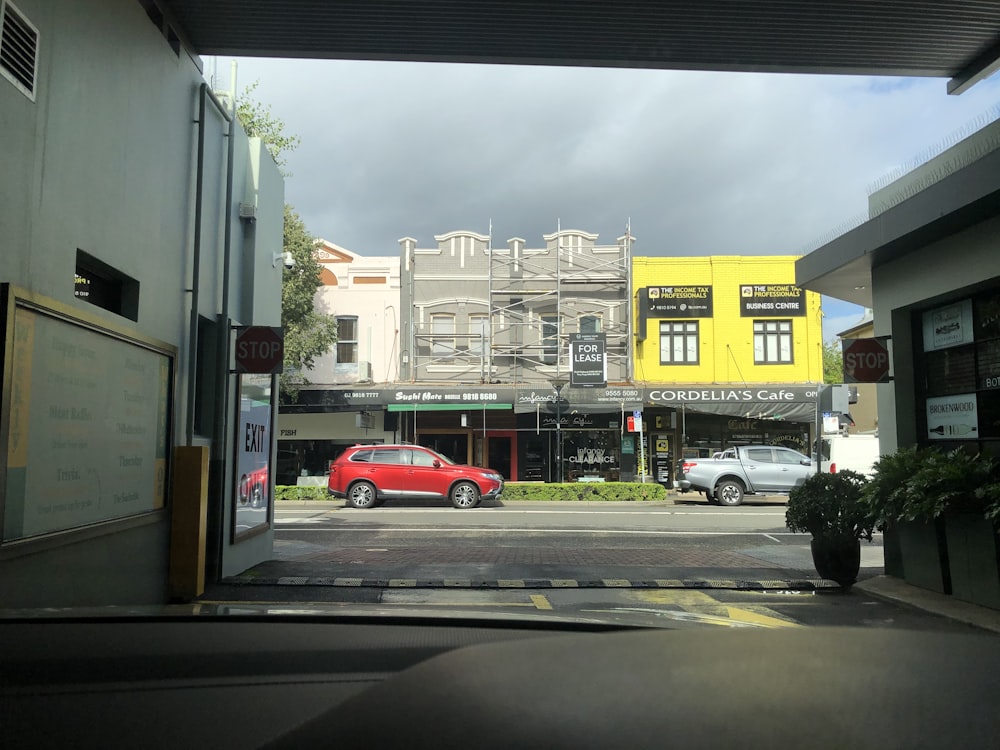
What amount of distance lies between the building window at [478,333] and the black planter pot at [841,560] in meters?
18.7

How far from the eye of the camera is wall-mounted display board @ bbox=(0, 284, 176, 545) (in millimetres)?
4922

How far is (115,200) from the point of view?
639 centimetres

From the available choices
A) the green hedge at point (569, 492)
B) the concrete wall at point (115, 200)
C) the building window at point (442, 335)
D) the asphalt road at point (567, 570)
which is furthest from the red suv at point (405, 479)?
the concrete wall at point (115, 200)

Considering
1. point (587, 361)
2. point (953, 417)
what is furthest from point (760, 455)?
Result: point (953, 417)

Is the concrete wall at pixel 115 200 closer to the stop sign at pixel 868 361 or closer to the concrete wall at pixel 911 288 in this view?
the stop sign at pixel 868 361

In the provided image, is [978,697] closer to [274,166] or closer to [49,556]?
[49,556]

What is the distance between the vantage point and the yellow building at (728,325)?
2709 centimetres

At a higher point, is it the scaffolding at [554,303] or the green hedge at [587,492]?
the scaffolding at [554,303]

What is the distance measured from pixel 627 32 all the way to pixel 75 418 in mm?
6610

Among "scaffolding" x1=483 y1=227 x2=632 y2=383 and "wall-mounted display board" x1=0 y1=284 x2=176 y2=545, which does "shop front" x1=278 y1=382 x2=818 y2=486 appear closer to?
"scaffolding" x1=483 y1=227 x2=632 y2=383

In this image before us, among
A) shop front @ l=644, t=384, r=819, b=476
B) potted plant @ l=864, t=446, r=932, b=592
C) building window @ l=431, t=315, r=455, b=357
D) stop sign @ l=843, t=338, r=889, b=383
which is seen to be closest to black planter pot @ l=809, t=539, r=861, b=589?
potted plant @ l=864, t=446, r=932, b=592

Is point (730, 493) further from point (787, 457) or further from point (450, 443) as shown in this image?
point (450, 443)

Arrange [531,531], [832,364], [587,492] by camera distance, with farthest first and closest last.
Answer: [832,364], [587,492], [531,531]

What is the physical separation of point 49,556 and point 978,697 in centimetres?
569
